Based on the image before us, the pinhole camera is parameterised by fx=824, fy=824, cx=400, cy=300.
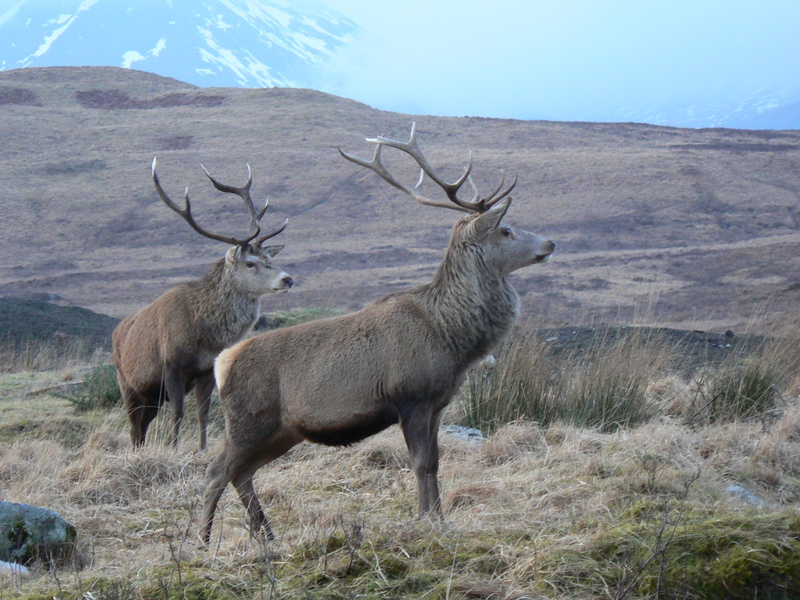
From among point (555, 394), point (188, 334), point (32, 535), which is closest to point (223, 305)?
point (188, 334)

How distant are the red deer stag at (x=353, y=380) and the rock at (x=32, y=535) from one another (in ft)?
2.61

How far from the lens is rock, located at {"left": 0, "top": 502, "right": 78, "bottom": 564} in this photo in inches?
175

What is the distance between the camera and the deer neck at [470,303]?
526cm

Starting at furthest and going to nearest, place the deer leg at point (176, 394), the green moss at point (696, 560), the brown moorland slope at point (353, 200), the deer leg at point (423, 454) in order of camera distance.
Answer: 1. the brown moorland slope at point (353, 200)
2. the deer leg at point (176, 394)
3. the deer leg at point (423, 454)
4. the green moss at point (696, 560)

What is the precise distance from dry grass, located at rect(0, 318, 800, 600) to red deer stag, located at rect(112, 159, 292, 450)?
0.34 meters

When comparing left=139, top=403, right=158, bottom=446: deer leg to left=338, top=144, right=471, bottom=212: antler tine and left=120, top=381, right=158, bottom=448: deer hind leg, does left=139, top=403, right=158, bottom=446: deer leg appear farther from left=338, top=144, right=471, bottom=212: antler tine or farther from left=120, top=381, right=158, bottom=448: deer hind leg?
left=338, top=144, right=471, bottom=212: antler tine

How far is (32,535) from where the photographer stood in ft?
14.9

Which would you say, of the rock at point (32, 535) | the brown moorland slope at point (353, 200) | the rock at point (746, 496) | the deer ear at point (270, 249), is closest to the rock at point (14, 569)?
the rock at point (32, 535)

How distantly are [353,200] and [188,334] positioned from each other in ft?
138

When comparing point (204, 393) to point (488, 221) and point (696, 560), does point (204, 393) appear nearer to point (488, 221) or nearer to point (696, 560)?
point (488, 221)

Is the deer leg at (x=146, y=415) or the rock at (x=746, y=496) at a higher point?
the rock at (x=746, y=496)

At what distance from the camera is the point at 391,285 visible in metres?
34.1

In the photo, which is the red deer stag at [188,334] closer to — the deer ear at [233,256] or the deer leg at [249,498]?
the deer ear at [233,256]

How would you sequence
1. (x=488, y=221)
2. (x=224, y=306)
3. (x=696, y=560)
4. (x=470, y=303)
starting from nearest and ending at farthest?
(x=696, y=560) < (x=470, y=303) < (x=488, y=221) < (x=224, y=306)
